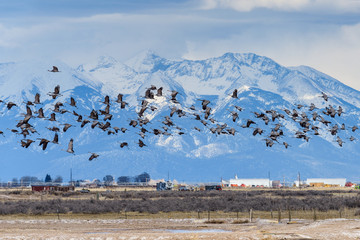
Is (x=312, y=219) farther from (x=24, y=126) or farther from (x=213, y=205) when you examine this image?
(x=24, y=126)

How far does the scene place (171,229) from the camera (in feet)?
209

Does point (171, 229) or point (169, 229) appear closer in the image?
point (171, 229)

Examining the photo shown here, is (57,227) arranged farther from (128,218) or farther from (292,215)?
(292,215)

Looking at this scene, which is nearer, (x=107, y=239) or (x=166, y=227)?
(x=107, y=239)

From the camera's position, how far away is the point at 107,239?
53031 mm

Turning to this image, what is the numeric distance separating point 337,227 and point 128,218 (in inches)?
1075

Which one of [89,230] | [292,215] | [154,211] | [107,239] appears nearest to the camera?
[107,239]

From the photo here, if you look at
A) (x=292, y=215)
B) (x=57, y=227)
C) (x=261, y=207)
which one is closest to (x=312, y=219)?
(x=292, y=215)

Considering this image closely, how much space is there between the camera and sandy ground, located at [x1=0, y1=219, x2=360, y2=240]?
168ft

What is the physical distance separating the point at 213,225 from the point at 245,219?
5.28 metres

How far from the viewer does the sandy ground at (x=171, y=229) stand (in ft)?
168

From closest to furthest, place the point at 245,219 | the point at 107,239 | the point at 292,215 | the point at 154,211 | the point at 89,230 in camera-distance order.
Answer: the point at 107,239, the point at 89,230, the point at 245,219, the point at 292,215, the point at 154,211

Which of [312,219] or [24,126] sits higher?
[24,126]

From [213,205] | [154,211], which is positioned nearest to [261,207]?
[213,205]
